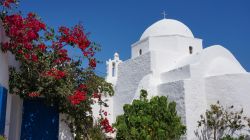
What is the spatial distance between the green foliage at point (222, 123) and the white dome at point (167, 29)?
5.85m

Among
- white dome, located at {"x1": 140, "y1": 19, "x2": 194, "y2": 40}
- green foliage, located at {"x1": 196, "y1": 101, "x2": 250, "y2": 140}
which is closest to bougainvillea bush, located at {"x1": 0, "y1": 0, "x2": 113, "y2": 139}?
green foliage, located at {"x1": 196, "y1": 101, "x2": 250, "y2": 140}

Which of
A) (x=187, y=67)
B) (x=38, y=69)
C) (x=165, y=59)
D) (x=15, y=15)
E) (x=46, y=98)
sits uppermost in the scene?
(x=165, y=59)

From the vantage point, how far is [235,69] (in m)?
15.5

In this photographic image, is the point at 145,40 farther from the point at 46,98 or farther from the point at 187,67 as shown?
the point at 46,98

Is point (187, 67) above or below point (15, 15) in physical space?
above

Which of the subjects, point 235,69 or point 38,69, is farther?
point 235,69

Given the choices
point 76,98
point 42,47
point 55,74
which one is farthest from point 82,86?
point 42,47

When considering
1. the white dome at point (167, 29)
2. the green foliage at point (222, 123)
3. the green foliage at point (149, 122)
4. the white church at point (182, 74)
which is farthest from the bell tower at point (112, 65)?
the green foliage at point (149, 122)

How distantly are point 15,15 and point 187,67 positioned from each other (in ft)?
30.2

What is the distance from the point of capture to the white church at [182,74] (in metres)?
14.0

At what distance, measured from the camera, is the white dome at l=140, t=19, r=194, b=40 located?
1869 cm

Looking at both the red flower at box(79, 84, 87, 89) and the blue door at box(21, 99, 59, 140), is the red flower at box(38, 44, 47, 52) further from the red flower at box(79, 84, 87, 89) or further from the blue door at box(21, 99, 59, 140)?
the blue door at box(21, 99, 59, 140)

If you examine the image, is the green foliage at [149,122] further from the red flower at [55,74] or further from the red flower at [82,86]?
the red flower at [55,74]

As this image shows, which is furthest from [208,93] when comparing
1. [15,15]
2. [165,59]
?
[15,15]
